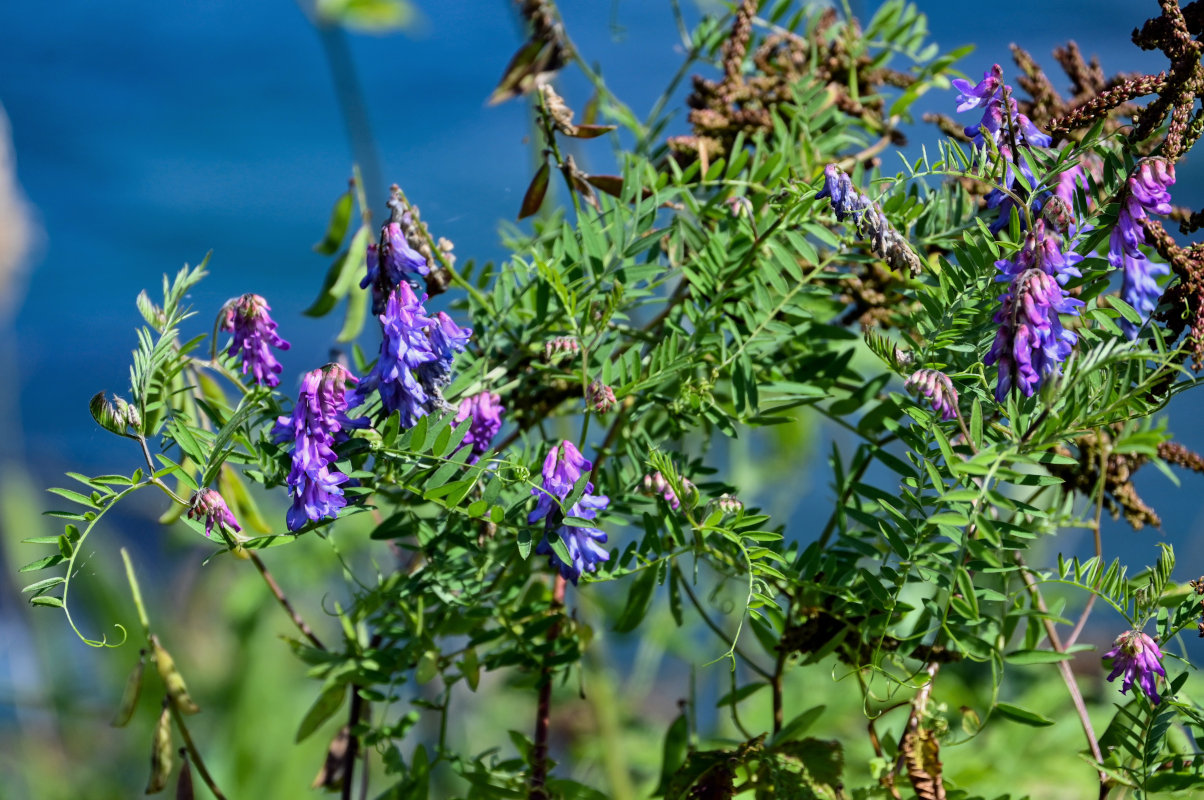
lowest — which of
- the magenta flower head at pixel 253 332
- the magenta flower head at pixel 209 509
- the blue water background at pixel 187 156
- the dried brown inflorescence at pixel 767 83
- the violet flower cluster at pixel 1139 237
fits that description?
the magenta flower head at pixel 209 509

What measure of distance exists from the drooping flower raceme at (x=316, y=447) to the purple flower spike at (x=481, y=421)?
0.11 metres

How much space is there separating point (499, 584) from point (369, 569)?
4.03 ft

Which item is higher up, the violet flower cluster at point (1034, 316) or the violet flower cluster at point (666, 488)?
the violet flower cluster at point (1034, 316)

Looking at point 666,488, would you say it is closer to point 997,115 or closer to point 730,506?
point 730,506

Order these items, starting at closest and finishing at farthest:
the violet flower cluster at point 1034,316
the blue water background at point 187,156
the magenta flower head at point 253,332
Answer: the violet flower cluster at point 1034,316 → the magenta flower head at point 253,332 → the blue water background at point 187,156

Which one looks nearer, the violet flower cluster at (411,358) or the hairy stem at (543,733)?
the violet flower cluster at (411,358)

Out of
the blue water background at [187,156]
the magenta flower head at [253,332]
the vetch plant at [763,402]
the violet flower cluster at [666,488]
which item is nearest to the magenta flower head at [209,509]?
the vetch plant at [763,402]

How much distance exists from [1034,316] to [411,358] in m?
0.32

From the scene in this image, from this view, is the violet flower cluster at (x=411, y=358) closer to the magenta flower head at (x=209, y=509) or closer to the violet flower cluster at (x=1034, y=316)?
the magenta flower head at (x=209, y=509)

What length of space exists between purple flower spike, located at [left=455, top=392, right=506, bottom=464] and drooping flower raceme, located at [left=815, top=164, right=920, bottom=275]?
0.79 feet

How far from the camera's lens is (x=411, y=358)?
56 centimetres

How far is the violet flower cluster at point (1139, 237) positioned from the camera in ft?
1.79

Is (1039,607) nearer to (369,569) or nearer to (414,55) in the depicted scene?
(369,569)

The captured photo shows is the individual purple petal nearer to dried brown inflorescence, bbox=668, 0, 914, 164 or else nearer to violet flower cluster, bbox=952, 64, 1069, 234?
violet flower cluster, bbox=952, 64, 1069, 234
